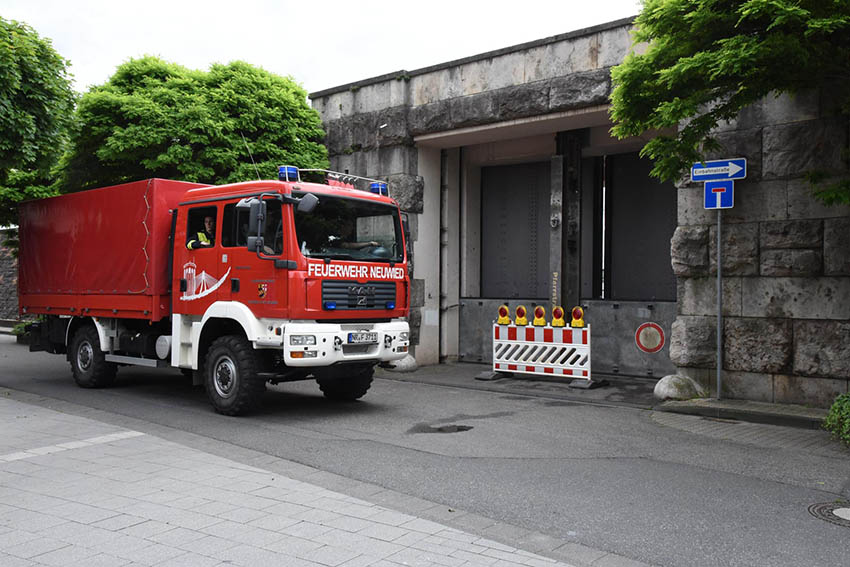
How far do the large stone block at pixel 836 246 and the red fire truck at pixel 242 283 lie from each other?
18.3 ft

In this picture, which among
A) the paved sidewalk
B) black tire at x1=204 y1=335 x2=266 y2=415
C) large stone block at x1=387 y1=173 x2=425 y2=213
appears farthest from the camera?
large stone block at x1=387 y1=173 x2=425 y2=213

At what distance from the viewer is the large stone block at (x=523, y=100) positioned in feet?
43.0

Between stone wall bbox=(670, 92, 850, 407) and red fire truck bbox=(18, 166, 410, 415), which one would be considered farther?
stone wall bbox=(670, 92, 850, 407)

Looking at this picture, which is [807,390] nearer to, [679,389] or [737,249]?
[679,389]

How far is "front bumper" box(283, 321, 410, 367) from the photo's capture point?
8.93 metres

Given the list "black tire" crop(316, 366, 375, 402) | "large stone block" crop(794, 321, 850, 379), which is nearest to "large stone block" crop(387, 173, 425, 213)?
"black tire" crop(316, 366, 375, 402)

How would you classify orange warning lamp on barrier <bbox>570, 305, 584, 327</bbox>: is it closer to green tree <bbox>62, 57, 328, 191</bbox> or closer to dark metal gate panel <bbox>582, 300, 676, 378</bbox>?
dark metal gate panel <bbox>582, 300, 676, 378</bbox>

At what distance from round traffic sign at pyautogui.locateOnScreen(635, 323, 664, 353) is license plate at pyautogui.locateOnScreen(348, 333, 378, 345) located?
5.82 meters

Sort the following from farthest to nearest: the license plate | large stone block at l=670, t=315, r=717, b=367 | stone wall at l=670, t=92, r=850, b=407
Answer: large stone block at l=670, t=315, r=717, b=367 < stone wall at l=670, t=92, r=850, b=407 < the license plate

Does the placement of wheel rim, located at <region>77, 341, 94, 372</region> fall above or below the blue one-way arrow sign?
below

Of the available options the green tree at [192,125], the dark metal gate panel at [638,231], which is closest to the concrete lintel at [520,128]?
the dark metal gate panel at [638,231]

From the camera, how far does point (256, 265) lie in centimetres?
927

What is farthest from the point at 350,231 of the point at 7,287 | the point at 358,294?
the point at 7,287

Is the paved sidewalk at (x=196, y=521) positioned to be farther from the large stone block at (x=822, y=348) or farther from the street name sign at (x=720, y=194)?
the street name sign at (x=720, y=194)
